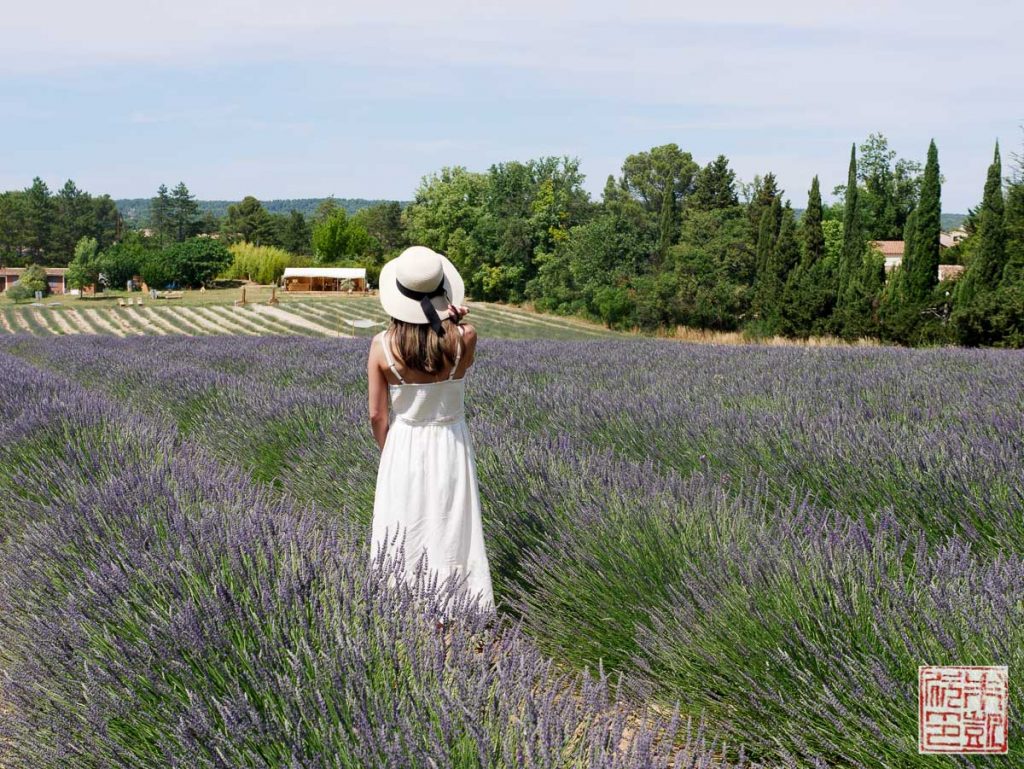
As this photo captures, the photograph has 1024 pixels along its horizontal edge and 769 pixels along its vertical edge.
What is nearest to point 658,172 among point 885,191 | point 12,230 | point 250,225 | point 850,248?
point 885,191

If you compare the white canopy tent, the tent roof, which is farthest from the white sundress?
the tent roof

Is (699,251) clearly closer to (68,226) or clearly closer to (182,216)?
(68,226)

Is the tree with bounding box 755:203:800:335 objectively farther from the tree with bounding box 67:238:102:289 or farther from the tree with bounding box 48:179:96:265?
the tree with bounding box 48:179:96:265

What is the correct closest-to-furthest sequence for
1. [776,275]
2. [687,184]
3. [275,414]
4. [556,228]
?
[275,414] → [776,275] → [556,228] → [687,184]

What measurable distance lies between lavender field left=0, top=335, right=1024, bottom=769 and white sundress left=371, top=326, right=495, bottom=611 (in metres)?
0.25

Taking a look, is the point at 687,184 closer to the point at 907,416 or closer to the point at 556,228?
the point at 556,228

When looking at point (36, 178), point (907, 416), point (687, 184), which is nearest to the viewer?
point (907, 416)

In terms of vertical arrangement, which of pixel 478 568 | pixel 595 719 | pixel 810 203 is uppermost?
pixel 810 203

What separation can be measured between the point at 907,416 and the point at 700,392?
6.24ft

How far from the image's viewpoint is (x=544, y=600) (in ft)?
11.8

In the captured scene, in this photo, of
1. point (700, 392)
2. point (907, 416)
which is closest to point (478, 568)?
point (907, 416)

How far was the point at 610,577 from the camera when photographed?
3.22 m

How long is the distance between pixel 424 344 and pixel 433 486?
0.51 m

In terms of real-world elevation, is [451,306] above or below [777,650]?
above
